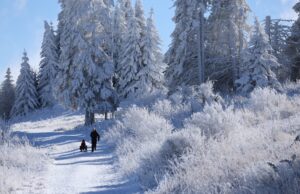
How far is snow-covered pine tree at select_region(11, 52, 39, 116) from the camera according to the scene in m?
62.2

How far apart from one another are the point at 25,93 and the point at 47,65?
511cm

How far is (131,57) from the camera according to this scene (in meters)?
47.7

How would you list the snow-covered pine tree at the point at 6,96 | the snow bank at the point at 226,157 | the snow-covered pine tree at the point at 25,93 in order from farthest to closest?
1. the snow-covered pine tree at the point at 6,96
2. the snow-covered pine tree at the point at 25,93
3. the snow bank at the point at 226,157

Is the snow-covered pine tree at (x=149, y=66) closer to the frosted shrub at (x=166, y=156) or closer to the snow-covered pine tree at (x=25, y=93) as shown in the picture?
the snow-covered pine tree at (x=25, y=93)

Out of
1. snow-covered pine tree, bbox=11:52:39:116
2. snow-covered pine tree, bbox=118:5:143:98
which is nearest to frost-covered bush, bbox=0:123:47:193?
snow-covered pine tree, bbox=118:5:143:98

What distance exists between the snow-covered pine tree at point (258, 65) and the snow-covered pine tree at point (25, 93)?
41137 millimetres

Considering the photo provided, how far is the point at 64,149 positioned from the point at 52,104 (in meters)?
42.8

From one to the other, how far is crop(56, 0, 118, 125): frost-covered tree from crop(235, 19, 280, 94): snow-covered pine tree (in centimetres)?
1204

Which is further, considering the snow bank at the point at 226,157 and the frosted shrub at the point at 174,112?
the frosted shrub at the point at 174,112

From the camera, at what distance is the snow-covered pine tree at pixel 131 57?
156 feet

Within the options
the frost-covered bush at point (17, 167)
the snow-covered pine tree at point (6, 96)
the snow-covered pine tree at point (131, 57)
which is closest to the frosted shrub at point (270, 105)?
the frost-covered bush at point (17, 167)

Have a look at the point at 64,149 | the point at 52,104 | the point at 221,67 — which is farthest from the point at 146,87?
the point at 64,149

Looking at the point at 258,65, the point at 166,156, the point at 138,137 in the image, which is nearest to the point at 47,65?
the point at 258,65

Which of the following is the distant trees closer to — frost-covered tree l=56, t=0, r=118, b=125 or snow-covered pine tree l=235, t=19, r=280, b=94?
frost-covered tree l=56, t=0, r=118, b=125
